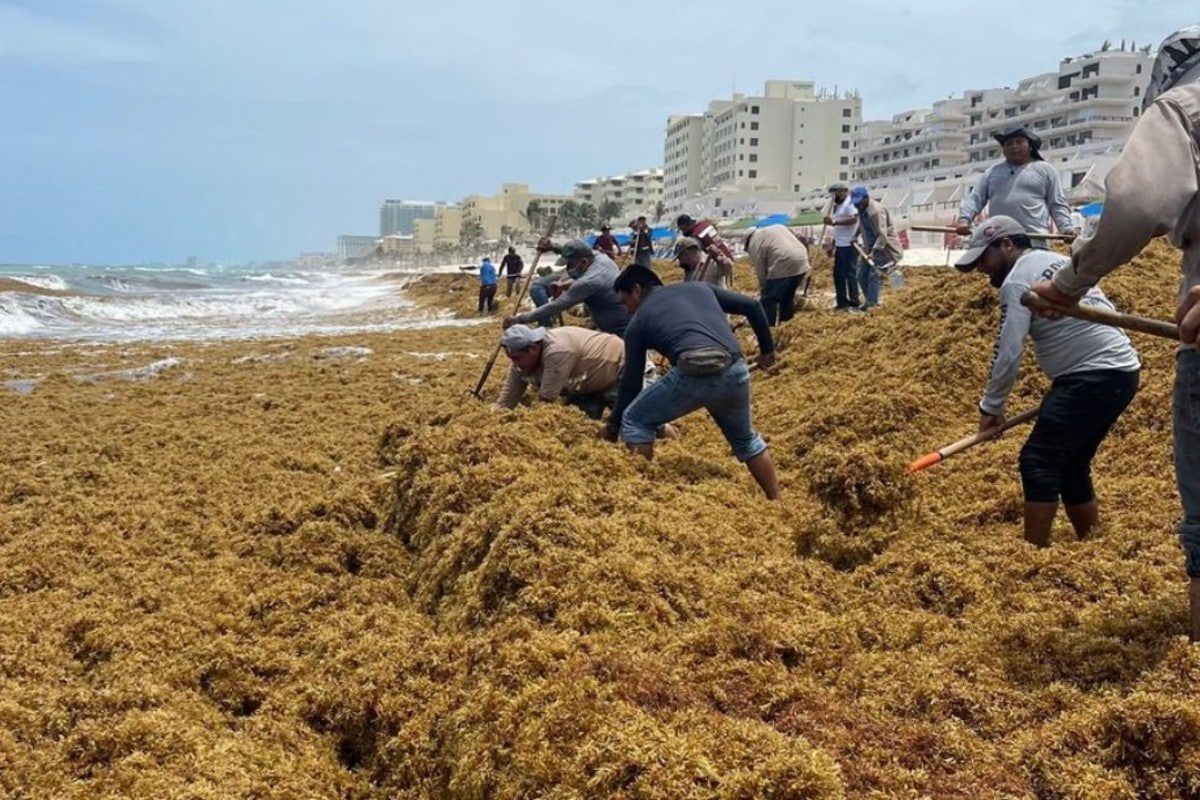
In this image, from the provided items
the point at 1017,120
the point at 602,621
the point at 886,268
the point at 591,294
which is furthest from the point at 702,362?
the point at 1017,120

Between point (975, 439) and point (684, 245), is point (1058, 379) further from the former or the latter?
point (684, 245)

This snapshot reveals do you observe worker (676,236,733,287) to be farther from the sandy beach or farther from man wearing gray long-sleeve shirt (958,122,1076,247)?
man wearing gray long-sleeve shirt (958,122,1076,247)

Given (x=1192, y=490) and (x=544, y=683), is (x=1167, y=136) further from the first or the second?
(x=544, y=683)

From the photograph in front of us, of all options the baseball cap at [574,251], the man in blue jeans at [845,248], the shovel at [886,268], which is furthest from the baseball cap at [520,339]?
the shovel at [886,268]

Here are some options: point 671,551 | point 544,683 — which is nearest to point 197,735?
point 544,683

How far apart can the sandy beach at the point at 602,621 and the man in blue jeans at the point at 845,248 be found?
3.73m

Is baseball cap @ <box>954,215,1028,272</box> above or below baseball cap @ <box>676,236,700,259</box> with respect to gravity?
below

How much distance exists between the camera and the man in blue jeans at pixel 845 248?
955 cm

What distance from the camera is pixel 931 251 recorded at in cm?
2809

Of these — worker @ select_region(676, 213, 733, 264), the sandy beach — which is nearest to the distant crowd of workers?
the sandy beach

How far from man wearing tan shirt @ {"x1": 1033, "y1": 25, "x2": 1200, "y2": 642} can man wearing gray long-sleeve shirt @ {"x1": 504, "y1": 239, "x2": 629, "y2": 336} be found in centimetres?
489

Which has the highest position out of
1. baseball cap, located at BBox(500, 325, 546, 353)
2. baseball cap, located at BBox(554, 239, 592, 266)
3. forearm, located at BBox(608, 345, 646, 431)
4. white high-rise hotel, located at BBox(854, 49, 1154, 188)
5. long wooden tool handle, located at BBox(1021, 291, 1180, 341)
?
white high-rise hotel, located at BBox(854, 49, 1154, 188)

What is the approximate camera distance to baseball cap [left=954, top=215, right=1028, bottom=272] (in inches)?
139

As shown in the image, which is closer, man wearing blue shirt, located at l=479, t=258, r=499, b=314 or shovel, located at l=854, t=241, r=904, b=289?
shovel, located at l=854, t=241, r=904, b=289
